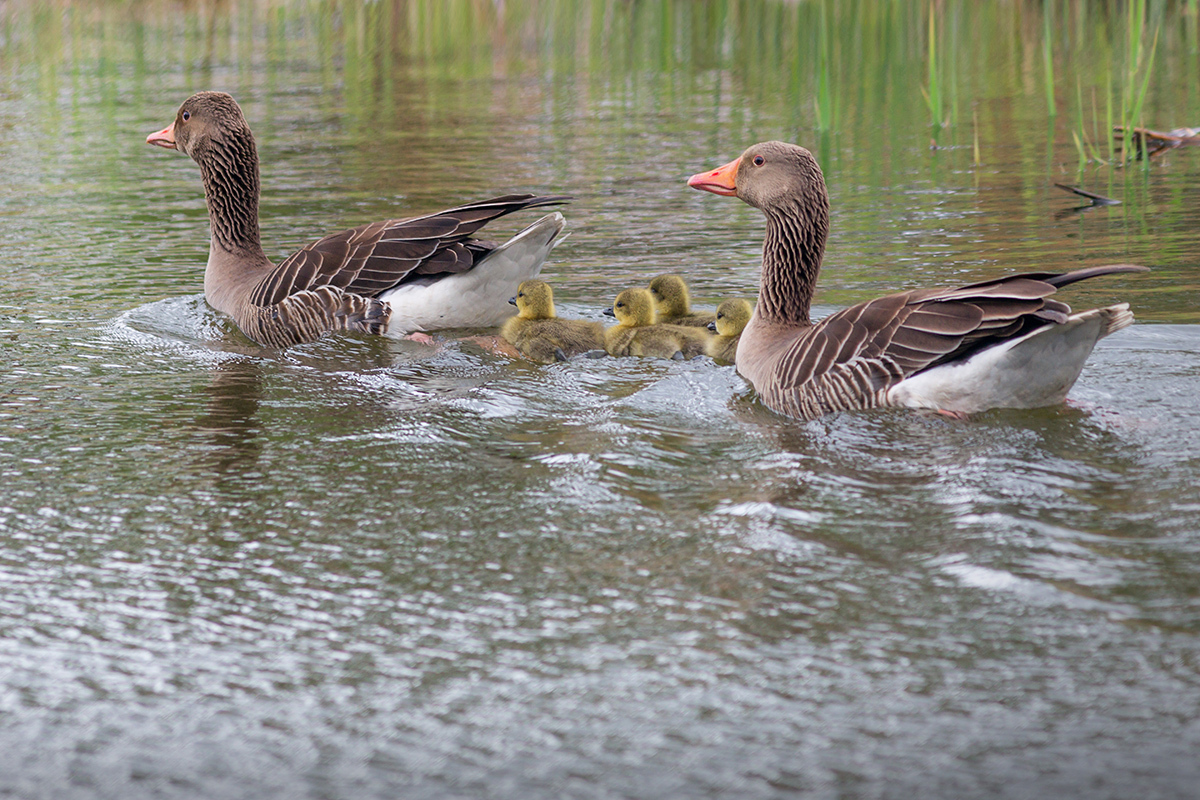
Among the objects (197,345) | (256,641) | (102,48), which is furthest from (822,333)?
(102,48)

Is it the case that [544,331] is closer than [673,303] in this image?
Yes

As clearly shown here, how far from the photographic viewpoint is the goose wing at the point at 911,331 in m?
5.25

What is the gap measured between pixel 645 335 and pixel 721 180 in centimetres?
98

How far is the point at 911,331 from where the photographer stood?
563 centimetres

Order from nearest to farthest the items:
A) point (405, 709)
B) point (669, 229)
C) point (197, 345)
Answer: point (405, 709) < point (197, 345) < point (669, 229)

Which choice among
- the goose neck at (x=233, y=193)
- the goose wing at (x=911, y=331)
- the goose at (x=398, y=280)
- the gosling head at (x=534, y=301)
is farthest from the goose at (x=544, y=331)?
the goose neck at (x=233, y=193)

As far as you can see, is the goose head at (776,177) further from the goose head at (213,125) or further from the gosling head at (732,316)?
the goose head at (213,125)

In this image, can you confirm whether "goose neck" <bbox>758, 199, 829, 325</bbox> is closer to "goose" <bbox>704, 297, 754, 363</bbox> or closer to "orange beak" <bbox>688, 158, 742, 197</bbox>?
"orange beak" <bbox>688, 158, 742, 197</bbox>

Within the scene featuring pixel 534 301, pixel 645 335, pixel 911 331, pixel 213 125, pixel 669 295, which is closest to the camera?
pixel 911 331

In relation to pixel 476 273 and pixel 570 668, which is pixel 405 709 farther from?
pixel 476 273

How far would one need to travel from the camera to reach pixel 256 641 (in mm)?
3713

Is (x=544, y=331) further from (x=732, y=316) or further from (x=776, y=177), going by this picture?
(x=776, y=177)

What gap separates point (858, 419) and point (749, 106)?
38.1ft

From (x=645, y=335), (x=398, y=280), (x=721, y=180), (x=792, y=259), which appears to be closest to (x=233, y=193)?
(x=398, y=280)
